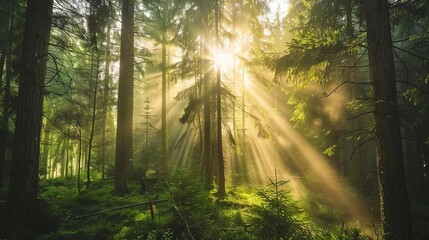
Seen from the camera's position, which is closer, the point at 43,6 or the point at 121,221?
the point at 43,6

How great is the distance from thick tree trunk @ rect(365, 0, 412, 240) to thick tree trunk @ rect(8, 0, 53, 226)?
7410 mm

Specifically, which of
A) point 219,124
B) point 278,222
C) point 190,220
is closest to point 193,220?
point 190,220

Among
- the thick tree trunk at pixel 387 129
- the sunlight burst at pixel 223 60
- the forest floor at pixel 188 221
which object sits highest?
the sunlight burst at pixel 223 60

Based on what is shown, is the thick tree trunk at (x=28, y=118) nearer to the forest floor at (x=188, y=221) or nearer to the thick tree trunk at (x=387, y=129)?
the forest floor at (x=188, y=221)

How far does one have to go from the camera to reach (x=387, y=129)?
5.56m

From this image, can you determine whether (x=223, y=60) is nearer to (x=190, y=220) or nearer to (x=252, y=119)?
(x=252, y=119)

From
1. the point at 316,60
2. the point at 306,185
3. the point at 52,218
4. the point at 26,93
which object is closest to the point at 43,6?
the point at 26,93

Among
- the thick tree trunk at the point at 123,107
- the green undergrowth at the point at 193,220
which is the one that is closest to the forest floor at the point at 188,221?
the green undergrowth at the point at 193,220

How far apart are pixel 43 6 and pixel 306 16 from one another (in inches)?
291

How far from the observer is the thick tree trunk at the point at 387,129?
535 centimetres

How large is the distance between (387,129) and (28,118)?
8041 millimetres

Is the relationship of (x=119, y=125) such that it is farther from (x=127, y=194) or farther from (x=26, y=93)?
(x=26, y=93)

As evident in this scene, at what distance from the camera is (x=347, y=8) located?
21.3ft

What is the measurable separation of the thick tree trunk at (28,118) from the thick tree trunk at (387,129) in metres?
7.41
